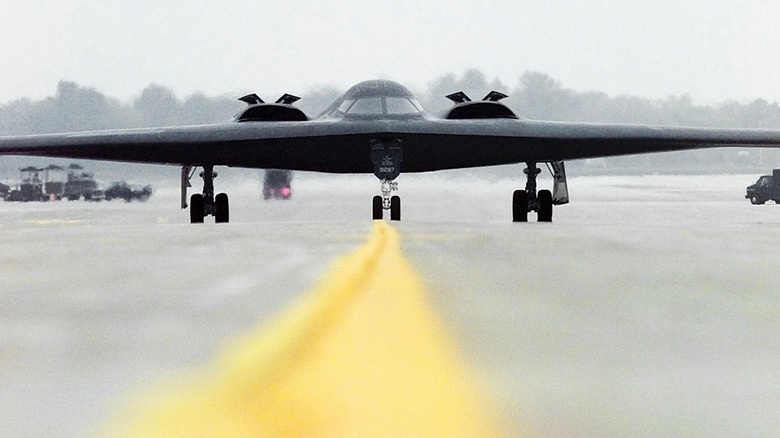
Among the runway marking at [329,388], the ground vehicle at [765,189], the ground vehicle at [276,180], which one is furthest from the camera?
the ground vehicle at [765,189]

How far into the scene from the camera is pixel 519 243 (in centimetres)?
Answer: 809

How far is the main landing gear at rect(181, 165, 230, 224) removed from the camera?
16.3 m

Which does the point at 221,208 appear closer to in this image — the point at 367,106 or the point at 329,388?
the point at 367,106

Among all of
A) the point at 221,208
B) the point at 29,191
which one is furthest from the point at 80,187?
the point at 221,208

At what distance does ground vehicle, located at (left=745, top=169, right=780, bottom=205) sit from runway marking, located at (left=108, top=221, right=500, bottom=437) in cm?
3305

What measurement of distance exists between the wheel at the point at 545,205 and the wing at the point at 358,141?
96 centimetres

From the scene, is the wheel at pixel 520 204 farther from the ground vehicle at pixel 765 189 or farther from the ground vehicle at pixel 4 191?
the ground vehicle at pixel 4 191

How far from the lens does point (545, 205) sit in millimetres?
A: 15805

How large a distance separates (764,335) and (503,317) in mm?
1065

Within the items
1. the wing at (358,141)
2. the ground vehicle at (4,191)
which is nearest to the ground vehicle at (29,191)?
the ground vehicle at (4,191)

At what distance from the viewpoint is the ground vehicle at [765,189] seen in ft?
107

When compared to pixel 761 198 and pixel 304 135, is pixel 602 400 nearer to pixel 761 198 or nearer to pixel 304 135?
pixel 304 135

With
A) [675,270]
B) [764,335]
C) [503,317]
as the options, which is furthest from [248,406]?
[675,270]

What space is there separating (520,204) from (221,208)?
625cm
